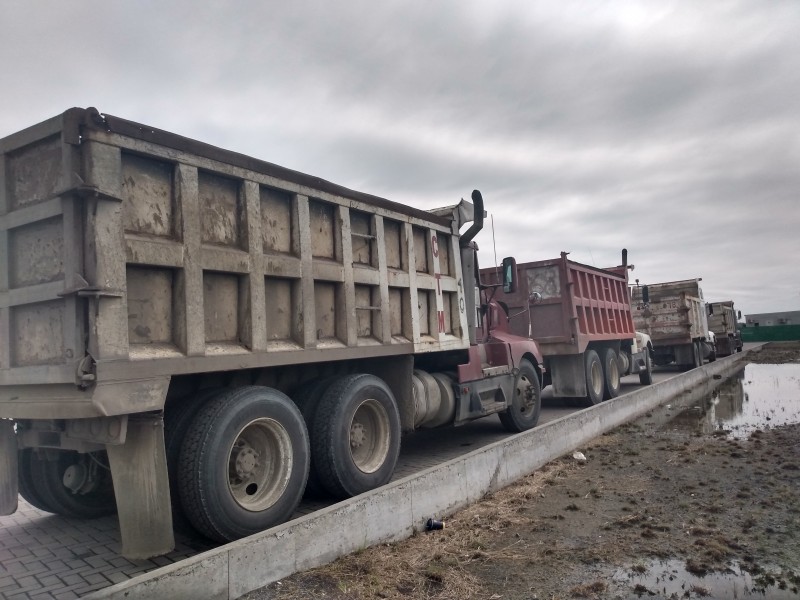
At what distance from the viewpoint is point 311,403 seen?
486 cm

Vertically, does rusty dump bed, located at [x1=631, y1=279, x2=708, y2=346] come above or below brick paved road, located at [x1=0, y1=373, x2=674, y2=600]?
above

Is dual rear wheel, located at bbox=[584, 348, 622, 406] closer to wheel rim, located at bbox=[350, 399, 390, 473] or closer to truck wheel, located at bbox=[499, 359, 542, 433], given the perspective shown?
truck wheel, located at bbox=[499, 359, 542, 433]

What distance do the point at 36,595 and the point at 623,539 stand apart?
13.0ft

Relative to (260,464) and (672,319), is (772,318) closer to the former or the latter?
(672,319)

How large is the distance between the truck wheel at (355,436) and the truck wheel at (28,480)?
223 cm

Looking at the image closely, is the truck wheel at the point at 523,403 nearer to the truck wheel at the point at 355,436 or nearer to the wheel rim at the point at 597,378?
the truck wheel at the point at 355,436

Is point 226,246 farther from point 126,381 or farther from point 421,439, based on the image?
point 421,439

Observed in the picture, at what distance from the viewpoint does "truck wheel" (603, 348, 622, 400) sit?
1155cm

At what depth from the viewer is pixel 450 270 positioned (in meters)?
6.93

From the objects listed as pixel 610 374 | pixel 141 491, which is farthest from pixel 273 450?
pixel 610 374

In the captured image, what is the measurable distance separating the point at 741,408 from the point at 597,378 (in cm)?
308

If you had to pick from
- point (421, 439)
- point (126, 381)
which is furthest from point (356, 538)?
point (421, 439)

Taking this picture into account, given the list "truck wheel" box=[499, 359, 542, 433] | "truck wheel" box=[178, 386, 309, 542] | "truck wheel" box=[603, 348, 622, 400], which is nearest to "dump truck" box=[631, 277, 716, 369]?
"truck wheel" box=[603, 348, 622, 400]

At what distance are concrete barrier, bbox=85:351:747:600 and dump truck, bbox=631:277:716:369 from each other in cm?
1258
